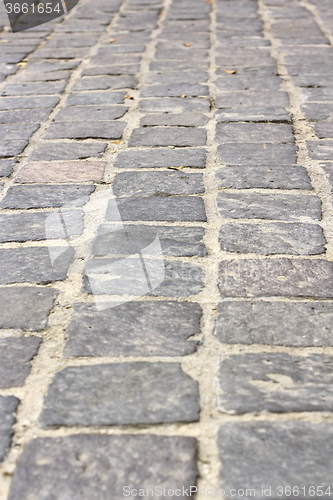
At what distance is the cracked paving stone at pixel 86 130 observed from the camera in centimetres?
356

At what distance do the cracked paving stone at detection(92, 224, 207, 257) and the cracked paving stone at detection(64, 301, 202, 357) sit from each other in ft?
1.18

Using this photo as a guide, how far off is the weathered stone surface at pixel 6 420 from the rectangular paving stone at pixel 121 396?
94mm

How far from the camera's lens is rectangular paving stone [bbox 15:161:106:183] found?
10.2 ft

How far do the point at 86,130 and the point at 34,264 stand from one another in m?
1.44

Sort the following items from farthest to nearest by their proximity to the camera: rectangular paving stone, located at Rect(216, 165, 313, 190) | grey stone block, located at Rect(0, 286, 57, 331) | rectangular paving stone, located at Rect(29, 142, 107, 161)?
rectangular paving stone, located at Rect(29, 142, 107, 161) < rectangular paving stone, located at Rect(216, 165, 313, 190) < grey stone block, located at Rect(0, 286, 57, 331)

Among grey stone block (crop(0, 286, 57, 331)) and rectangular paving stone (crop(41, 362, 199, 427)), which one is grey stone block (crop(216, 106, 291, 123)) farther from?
rectangular paving stone (crop(41, 362, 199, 427))

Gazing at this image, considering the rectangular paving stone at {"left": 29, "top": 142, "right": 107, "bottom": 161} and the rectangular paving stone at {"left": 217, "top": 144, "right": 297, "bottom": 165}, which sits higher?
the rectangular paving stone at {"left": 29, "top": 142, "right": 107, "bottom": 161}

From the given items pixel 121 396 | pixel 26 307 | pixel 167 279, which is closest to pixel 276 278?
pixel 167 279

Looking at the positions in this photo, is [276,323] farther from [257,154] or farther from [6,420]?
[257,154]

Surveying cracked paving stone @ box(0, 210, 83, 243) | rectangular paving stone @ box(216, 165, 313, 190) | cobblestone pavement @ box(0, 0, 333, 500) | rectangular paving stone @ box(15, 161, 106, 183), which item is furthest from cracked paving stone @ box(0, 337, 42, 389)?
rectangular paving stone @ box(216, 165, 313, 190)

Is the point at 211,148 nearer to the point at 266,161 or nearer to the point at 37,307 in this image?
the point at 266,161

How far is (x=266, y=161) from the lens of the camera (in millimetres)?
3246

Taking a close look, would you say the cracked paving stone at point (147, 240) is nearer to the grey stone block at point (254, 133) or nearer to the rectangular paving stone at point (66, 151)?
the rectangular paving stone at point (66, 151)

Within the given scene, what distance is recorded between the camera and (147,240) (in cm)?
257
